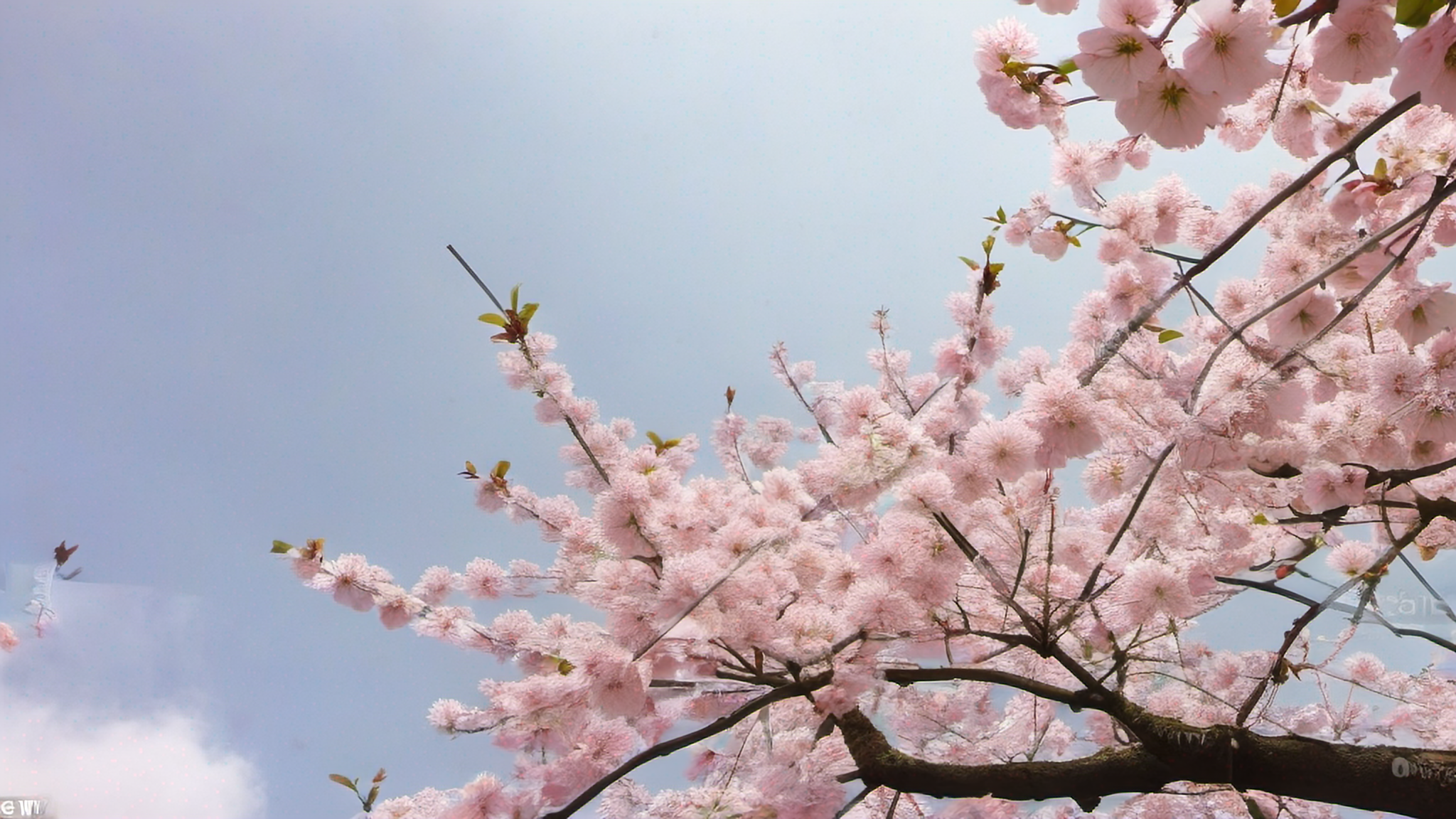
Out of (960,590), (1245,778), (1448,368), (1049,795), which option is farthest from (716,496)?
(1448,368)

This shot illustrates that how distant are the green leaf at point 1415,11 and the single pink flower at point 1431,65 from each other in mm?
82

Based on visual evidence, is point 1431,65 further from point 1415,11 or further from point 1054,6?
point 1054,6

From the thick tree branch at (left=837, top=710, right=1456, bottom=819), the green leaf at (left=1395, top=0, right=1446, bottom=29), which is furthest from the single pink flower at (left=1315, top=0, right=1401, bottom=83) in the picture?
the thick tree branch at (left=837, top=710, right=1456, bottom=819)

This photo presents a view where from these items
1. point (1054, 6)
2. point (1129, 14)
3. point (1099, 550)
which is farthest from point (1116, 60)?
point (1099, 550)

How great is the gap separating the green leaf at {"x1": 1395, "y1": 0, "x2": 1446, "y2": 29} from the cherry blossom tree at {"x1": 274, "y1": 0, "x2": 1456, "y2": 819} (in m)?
0.31

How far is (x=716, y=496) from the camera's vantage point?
2213 mm

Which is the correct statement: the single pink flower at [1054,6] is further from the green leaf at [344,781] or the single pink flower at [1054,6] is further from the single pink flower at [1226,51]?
the green leaf at [344,781]

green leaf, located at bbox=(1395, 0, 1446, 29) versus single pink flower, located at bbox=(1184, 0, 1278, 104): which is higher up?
single pink flower, located at bbox=(1184, 0, 1278, 104)

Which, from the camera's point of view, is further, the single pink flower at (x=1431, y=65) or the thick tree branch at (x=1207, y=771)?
the thick tree branch at (x=1207, y=771)

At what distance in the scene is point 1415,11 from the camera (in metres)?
0.78

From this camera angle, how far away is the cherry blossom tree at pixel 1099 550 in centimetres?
153

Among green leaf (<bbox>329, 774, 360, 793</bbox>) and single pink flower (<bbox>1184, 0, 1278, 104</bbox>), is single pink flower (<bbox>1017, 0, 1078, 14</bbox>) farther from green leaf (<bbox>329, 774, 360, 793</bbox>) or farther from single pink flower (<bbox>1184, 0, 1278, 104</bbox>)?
green leaf (<bbox>329, 774, 360, 793</bbox>)

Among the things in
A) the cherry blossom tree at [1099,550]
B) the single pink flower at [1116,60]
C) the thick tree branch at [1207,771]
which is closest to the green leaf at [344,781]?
the cherry blossom tree at [1099,550]

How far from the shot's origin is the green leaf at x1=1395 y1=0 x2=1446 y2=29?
0.78 m
